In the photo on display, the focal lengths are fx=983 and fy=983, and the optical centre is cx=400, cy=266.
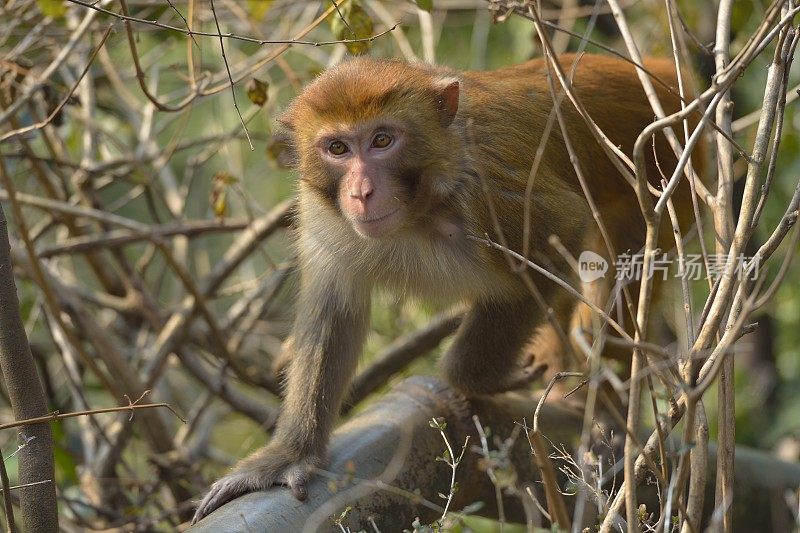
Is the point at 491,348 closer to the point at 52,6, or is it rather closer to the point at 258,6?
the point at 258,6

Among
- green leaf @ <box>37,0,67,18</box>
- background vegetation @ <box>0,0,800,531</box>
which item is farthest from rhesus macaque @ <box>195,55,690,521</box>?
green leaf @ <box>37,0,67,18</box>

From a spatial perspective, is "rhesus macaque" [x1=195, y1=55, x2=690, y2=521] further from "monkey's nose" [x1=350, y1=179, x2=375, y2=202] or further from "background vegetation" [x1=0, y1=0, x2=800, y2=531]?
"background vegetation" [x1=0, y1=0, x2=800, y2=531]

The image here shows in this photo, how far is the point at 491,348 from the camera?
5.21 m

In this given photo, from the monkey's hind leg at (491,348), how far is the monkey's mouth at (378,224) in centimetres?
91

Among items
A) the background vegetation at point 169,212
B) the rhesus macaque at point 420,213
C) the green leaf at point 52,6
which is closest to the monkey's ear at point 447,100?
the rhesus macaque at point 420,213

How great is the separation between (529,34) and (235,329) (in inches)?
125

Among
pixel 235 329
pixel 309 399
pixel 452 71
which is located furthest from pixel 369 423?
pixel 235 329

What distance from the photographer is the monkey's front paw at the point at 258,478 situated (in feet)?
14.3

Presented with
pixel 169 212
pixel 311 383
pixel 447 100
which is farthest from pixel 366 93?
pixel 169 212

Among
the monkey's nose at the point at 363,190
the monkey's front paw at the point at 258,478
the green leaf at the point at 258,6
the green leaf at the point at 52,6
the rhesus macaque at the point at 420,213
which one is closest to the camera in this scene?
the monkey's front paw at the point at 258,478

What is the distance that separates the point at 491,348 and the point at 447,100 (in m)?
1.34

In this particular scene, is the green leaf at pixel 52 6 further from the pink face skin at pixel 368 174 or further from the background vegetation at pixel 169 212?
the pink face skin at pixel 368 174

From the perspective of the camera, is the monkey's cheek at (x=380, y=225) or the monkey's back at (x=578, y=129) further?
the monkey's back at (x=578, y=129)

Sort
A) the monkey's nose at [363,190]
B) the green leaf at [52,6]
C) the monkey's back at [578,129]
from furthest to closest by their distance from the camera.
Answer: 1. the green leaf at [52,6]
2. the monkey's back at [578,129]
3. the monkey's nose at [363,190]
